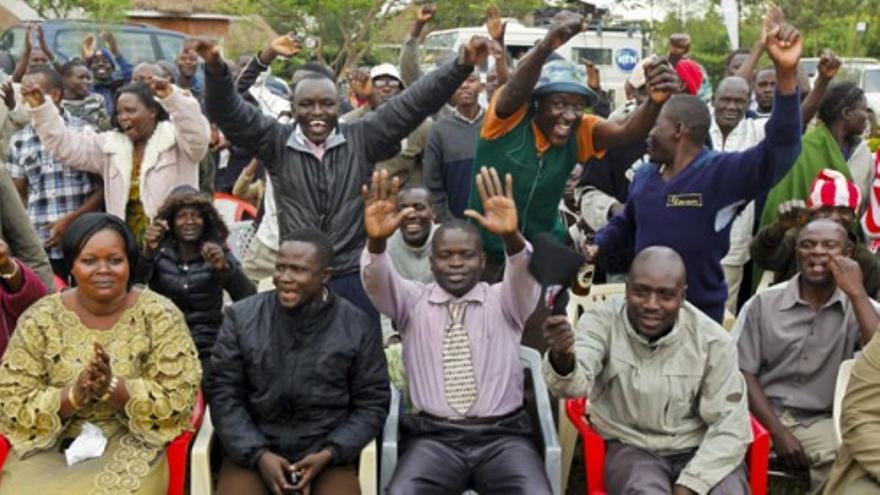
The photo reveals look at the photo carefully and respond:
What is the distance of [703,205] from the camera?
475 cm

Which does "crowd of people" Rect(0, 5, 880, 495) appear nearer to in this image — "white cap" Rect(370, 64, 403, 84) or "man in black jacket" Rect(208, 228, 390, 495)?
"man in black jacket" Rect(208, 228, 390, 495)

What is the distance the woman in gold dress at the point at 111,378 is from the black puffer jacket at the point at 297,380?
16 centimetres

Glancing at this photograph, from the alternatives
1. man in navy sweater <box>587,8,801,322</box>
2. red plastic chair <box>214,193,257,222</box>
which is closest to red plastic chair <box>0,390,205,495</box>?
man in navy sweater <box>587,8,801,322</box>

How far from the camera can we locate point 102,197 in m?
6.07

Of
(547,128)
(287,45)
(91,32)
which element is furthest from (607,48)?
(547,128)

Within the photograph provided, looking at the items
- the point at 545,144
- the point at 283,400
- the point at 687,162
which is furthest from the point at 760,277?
the point at 283,400

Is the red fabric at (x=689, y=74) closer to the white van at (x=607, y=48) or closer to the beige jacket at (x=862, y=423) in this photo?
the beige jacket at (x=862, y=423)

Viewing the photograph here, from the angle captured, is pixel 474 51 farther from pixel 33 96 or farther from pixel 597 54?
pixel 597 54

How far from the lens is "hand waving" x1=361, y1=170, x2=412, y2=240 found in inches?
163

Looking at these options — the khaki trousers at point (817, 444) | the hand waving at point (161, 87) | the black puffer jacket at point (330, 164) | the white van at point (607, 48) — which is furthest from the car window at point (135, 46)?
the khaki trousers at point (817, 444)

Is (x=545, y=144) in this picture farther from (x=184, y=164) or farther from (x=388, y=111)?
(x=184, y=164)

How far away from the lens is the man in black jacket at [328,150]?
195 inches

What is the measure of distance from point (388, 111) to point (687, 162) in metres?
1.33

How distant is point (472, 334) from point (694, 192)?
44.2 inches
